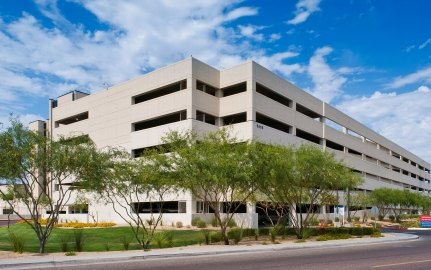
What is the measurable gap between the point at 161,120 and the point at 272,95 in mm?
14557

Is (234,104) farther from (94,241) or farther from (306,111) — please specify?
(94,241)

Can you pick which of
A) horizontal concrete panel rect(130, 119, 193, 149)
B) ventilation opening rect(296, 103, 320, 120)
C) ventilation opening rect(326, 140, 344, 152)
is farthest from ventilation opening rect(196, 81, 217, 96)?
ventilation opening rect(326, 140, 344, 152)

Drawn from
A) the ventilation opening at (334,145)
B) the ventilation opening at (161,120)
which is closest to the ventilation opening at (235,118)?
the ventilation opening at (161,120)

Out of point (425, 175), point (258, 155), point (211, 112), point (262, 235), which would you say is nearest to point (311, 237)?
point (262, 235)

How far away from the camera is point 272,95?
59344mm

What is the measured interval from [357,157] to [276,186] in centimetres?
5247

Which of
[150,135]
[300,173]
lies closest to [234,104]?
[150,135]

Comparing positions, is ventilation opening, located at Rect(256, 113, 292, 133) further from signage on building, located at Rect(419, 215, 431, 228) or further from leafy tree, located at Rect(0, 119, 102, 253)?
leafy tree, located at Rect(0, 119, 102, 253)

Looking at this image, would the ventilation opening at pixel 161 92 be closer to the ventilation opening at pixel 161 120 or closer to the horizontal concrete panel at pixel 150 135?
the ventilation opening at pixel 161 120

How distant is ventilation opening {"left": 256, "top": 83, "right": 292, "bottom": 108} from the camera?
55625 mm

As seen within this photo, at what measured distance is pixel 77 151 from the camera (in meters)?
21.8

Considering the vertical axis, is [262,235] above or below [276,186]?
below

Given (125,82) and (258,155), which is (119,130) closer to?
(125,82)

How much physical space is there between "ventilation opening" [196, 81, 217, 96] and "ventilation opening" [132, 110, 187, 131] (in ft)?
11.7
